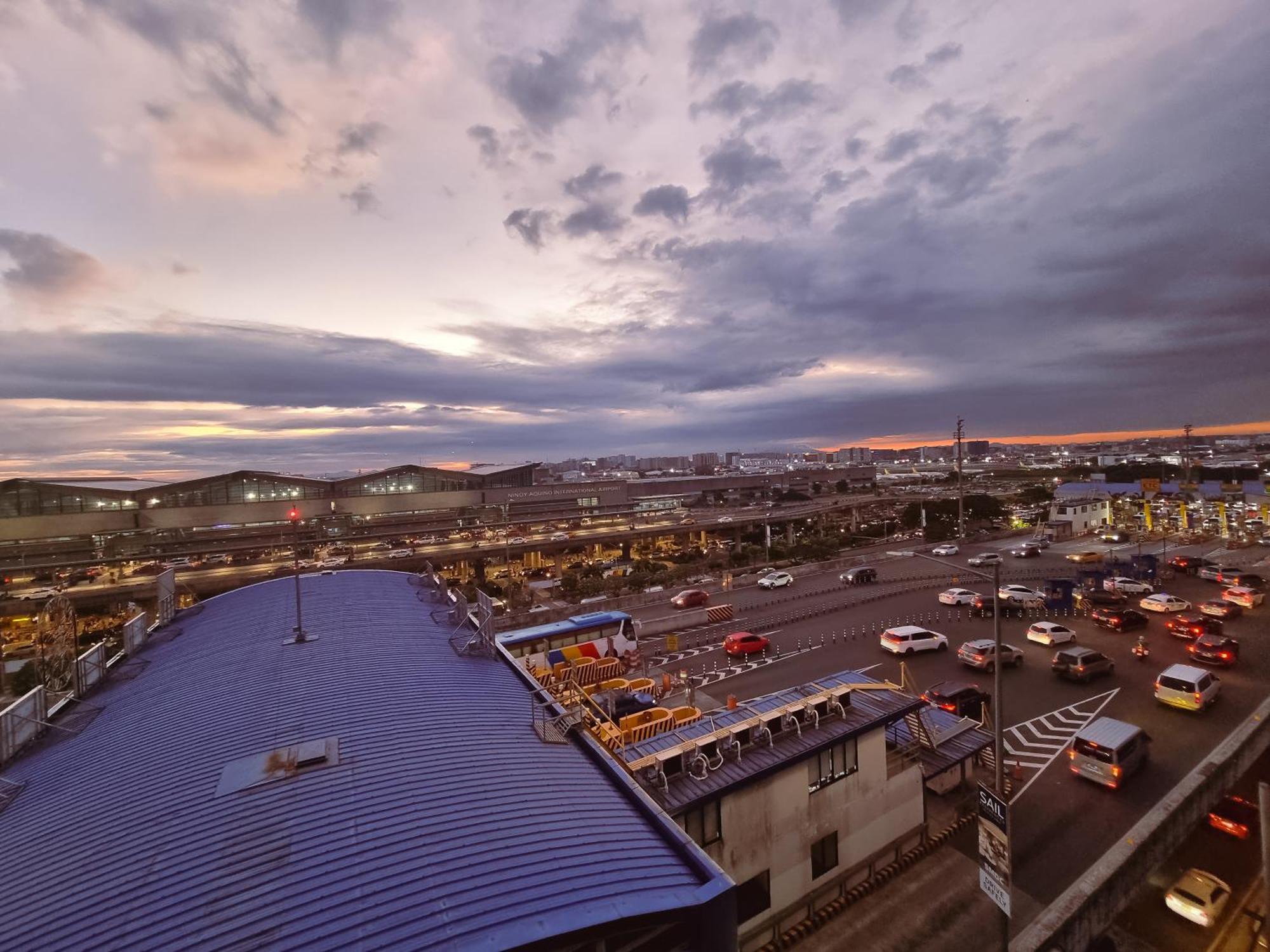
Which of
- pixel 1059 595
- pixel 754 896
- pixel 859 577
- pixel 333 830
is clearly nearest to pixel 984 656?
pixel 1059 595

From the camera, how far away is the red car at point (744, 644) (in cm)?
2227

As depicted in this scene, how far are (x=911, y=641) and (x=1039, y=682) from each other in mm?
4276

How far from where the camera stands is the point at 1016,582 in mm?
32719

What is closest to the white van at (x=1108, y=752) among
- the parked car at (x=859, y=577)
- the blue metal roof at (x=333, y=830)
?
the blue metal roof at (x=333, y=830)

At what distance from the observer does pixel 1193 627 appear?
2212cm

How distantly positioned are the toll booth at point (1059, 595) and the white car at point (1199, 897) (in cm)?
2135

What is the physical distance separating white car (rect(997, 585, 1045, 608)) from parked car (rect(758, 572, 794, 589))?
12.0 m

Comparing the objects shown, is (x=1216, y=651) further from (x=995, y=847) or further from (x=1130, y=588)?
(x=995, y=847)

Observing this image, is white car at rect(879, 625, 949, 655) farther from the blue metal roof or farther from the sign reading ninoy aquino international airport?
the blue metal roof

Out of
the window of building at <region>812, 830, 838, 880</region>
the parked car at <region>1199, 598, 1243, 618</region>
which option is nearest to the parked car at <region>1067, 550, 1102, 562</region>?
the parked car at <region>1199, 598, 1243, 618</region>

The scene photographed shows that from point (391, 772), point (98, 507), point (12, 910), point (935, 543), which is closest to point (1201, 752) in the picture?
point (391, 772)

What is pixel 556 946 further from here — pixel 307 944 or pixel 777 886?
pixel 777 886

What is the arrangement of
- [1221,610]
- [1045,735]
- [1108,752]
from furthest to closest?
[1221,610] → [1045,735] → [1108,752]

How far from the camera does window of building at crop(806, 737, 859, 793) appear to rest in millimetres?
9609
